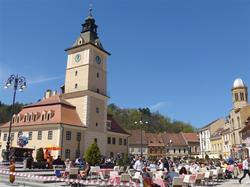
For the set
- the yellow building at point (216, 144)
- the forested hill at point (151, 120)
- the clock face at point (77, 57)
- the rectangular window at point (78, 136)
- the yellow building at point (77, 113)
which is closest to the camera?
the yellow building at point (77, 113)

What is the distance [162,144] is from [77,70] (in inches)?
2151

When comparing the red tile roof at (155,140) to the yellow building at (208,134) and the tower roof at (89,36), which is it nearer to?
the yellow building at (208,134)

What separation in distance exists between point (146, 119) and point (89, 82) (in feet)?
235

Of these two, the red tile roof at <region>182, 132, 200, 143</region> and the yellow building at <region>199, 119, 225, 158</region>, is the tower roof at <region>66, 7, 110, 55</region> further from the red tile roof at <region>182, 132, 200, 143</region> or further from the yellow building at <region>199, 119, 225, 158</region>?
the red tile roof at <region>182, 132, 200, 143</region>

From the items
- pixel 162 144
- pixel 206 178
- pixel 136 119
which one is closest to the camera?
pixel 206 178

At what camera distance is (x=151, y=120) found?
124 metres

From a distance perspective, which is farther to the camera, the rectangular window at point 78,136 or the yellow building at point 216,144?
the yellow building at point 216,144

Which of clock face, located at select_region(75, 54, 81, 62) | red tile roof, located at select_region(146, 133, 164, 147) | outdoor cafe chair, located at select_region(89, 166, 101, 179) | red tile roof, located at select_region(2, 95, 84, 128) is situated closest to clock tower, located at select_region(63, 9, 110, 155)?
clock face, located at select_region(75, 54, 81, 62)

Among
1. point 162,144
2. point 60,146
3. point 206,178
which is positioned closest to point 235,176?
point 206,178

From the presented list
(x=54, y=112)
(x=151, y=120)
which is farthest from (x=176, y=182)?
(x=151, y=120)

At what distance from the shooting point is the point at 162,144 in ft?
326

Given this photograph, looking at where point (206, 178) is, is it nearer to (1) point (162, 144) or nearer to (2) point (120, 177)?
(2) point (120, 177)

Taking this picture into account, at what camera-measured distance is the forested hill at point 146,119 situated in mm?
109281

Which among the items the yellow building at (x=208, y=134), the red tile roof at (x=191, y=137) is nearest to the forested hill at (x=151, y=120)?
the red tile roof at (x=191, y=137)
